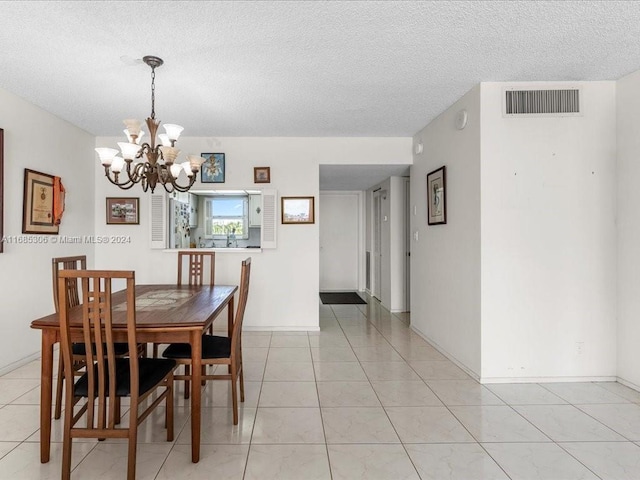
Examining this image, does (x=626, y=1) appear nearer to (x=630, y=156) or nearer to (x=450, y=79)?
(x=450, y=79)

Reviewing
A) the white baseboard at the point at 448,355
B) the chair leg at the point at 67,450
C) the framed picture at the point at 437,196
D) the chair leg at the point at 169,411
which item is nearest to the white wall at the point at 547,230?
the white baseboard at the point at 448,355

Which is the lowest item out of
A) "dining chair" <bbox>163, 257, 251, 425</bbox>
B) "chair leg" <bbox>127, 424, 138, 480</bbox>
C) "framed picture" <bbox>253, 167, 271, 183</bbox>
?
"chair leg" <bbox>127, 424, 138, 480</bbox>

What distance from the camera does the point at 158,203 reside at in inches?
168

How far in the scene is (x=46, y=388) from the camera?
1.78 m

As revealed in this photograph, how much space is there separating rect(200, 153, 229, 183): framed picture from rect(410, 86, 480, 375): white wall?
7.94 ft

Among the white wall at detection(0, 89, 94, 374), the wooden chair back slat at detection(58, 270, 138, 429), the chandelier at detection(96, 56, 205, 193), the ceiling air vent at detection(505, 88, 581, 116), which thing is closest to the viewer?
the wooden chair back slat at detection(58, 270, 138, 429)

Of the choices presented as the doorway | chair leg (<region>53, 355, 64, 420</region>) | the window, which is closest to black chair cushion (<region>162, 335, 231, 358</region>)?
chair leg (<region>53, 355, 64, 420</region>)

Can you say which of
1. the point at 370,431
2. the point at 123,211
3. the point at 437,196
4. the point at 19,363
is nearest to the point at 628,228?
the point at 437,196

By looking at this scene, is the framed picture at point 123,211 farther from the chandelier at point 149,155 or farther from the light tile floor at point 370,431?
the chandelier at point 149,155

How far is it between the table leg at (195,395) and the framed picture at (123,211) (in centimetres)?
307

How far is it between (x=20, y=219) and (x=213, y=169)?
194 cm

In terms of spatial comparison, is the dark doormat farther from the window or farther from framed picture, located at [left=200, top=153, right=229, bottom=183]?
framed picture, located at [left=200, top=153, right=229, bottom=183]

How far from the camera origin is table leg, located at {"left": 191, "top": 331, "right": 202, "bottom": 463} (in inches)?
71.4

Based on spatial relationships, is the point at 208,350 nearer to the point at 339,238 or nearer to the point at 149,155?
the point at 149,155
